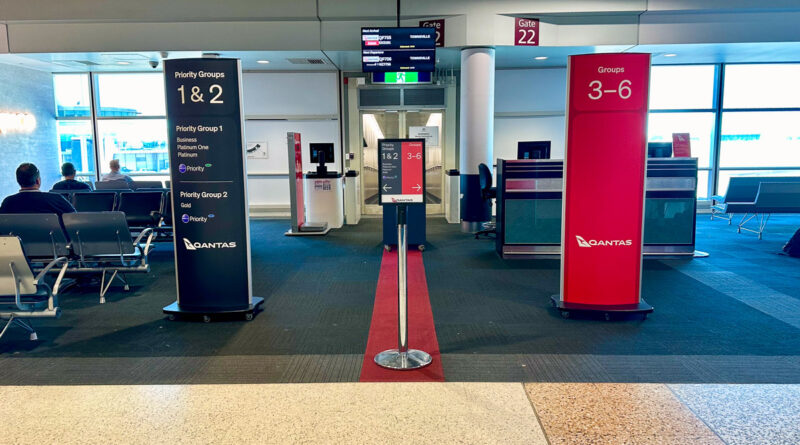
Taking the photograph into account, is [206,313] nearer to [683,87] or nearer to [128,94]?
[128,94]

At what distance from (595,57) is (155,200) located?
18.0 feet

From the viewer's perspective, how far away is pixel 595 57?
4.20m

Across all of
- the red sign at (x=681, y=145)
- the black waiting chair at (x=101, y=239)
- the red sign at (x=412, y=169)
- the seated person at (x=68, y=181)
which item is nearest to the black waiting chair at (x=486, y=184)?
the red sign at (x=681, y=145)

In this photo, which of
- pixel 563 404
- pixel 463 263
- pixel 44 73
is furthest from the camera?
pixel 44 73

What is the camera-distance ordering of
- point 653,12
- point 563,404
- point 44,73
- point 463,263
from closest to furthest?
1. point 563,404
2. point 463,263
3. point 653,12
4. point 44,73

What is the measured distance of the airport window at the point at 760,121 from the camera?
450 inches

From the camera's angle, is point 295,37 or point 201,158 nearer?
point 201,158

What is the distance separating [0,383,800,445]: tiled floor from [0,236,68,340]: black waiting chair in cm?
80

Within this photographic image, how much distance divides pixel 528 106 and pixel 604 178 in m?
7.39

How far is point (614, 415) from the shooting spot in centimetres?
287

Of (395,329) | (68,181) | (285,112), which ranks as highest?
(285,112)

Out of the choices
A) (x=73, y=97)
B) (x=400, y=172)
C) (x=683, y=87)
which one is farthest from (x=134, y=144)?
(x=683, y=87)

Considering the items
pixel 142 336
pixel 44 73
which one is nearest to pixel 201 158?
pixel 142 336

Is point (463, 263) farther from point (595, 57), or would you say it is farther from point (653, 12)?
point (653, 12)
